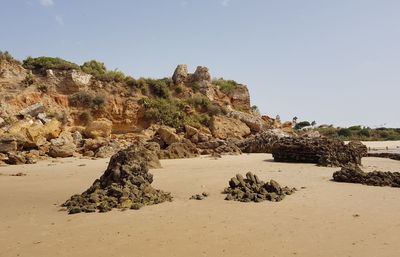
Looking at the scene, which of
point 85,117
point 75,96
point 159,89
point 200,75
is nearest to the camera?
point 85,117

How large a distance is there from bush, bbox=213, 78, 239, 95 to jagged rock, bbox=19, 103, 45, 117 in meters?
13.5

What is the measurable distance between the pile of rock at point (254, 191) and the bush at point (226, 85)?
2282cm

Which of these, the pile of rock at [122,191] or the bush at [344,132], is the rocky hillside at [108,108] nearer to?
the pile of rock at [122,191]

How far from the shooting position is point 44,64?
24.7 meters

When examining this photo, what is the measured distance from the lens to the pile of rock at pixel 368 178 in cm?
857

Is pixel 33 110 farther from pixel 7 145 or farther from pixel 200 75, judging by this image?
pixel 200 75

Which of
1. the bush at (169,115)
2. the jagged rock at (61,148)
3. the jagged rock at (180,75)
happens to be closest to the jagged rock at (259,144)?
the bush at (169,115)

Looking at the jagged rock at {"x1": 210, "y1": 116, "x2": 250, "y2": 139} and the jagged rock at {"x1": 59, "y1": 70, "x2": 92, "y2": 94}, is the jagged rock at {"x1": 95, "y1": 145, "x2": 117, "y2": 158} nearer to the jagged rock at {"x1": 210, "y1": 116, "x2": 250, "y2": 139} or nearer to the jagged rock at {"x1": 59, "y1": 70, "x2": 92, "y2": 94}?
the jagged rock at {"x1": 210, "y1": 116, "x2": 250, "y2": 139}

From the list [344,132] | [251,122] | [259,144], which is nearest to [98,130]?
[259,144]

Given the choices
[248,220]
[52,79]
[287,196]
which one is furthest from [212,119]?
[248,220]

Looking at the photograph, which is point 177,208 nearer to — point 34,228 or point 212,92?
point 34,228

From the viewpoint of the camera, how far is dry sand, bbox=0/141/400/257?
4113mm

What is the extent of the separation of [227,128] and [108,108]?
6.94 m

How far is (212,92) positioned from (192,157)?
559 inches
